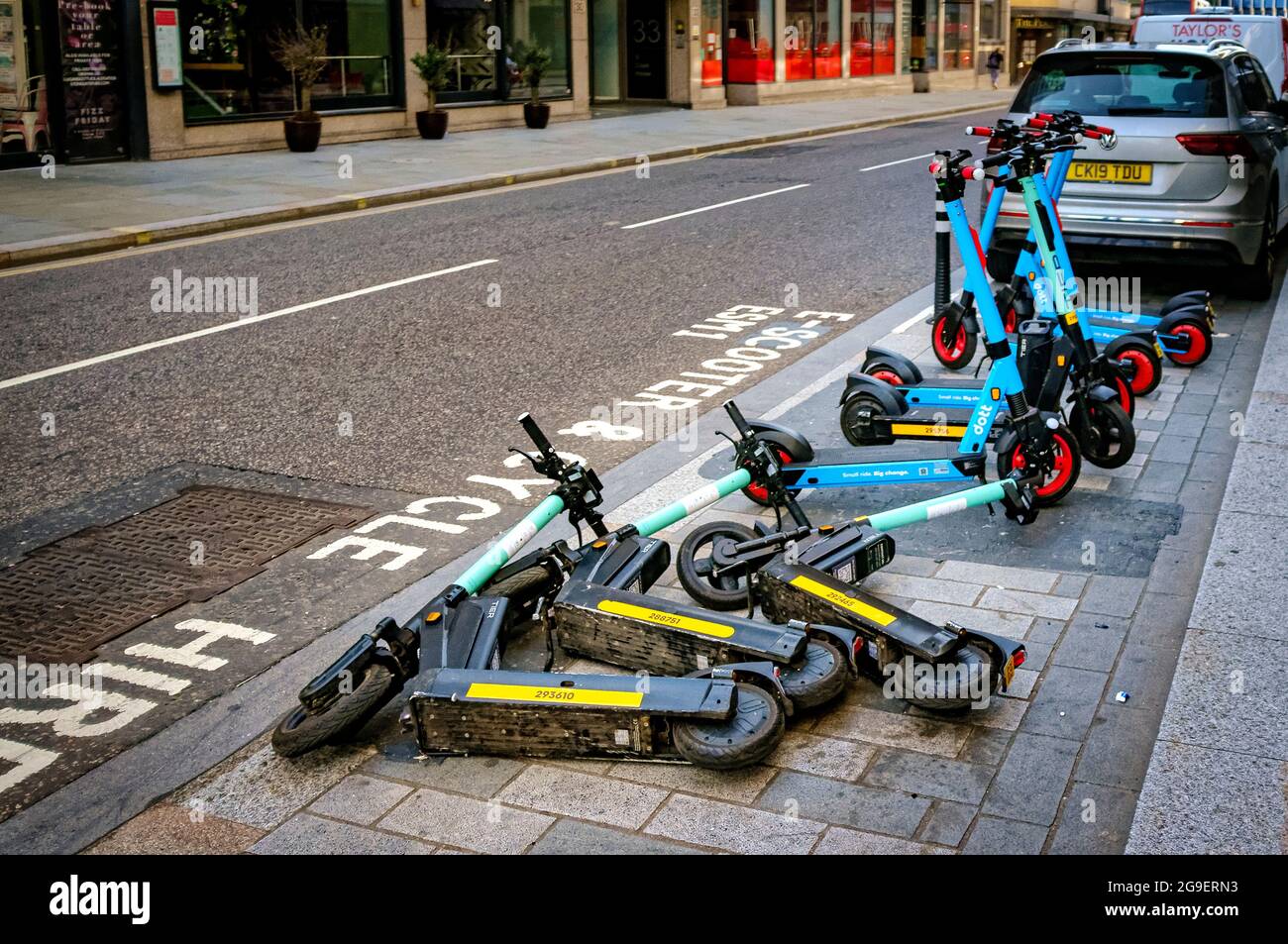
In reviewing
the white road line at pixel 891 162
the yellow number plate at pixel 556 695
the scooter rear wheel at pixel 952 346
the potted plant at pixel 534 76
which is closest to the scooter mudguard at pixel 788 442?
the yellow number plate at pixel 556 695

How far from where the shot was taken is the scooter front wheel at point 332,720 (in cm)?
417

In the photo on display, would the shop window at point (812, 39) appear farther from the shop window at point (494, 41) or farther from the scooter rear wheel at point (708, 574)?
the scooter rear wheel at point (708, 574)

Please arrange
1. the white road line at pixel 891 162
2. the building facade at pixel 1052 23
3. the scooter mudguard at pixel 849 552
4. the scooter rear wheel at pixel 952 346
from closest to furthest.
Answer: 1. the scooter mudguard at pixel 849 552
2. the scooter rear wheel at pixel 952 346
3. the white road line at pixel 891 162
4. the building facade at pixel 1052 23

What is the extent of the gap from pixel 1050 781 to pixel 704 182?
16.2 meters

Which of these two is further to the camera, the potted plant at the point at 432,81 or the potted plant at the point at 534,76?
the potted plant at the point at 534,76

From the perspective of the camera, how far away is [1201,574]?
517 centimetres

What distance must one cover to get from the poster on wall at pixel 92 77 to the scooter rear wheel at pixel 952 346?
1504cm

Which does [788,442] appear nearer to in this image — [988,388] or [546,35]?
[988,388]

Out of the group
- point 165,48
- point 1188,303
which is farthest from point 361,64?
point 1188,303

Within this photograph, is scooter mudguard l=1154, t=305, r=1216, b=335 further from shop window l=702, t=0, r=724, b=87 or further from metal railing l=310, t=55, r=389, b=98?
shop window l=702, t=0, r=724, b=87
